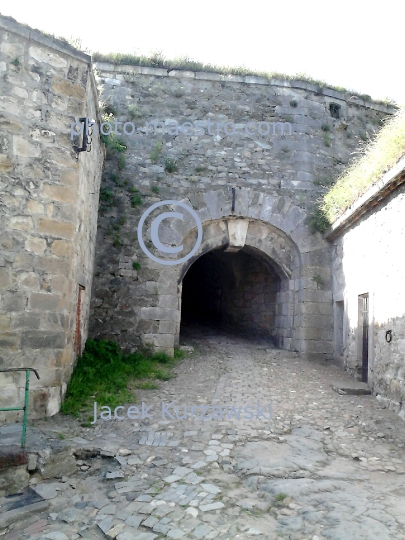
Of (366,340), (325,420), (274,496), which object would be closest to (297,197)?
(366,340)

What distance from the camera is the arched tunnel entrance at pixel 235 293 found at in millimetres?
10438

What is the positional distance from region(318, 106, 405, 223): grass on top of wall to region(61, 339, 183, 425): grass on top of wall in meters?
4.03

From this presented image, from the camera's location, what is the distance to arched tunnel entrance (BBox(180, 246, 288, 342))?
1044 centimetres

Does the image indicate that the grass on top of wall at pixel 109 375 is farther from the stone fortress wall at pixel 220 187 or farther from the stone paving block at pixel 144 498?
the stone paving block at pixel 144 498

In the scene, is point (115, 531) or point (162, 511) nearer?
point (115, 531)

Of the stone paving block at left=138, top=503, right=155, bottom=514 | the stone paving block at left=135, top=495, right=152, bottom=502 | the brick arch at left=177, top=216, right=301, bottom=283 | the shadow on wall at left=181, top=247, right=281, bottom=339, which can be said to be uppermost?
the brick arch at left=177, top=216, right=301, bottom=283

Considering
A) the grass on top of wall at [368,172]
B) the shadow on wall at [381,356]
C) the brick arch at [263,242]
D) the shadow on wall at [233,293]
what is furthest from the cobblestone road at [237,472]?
the shadow on wall at [233,293]

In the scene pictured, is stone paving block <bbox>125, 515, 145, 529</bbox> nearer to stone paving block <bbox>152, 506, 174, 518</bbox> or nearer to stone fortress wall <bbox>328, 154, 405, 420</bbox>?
stone paving block <bbox>152, 506, 174, 518</bbox>

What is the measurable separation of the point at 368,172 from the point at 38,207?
16.4 feet

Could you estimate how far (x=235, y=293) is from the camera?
12.1 meters

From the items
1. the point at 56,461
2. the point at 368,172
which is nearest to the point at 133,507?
the point at 56,461

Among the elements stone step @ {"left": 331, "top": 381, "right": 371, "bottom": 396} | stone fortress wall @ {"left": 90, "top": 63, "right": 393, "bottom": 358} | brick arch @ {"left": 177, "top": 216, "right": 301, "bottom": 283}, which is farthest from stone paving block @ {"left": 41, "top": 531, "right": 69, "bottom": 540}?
brick arch @ {"left": 177, "top": 216, "right": 301, "bottom": 283}

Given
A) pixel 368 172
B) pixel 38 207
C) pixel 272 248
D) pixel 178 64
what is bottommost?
pixel 38 207

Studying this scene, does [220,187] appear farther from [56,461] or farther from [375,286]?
[56,461]
